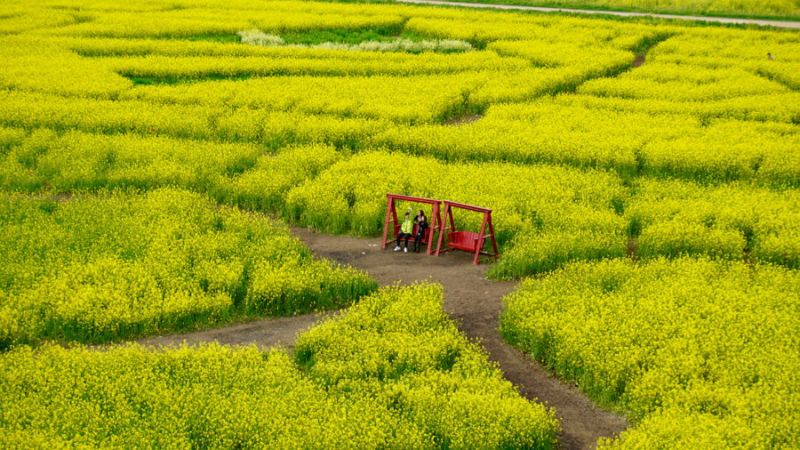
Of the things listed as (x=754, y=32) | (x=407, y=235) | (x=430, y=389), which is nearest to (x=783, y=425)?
(x=430, y=389)

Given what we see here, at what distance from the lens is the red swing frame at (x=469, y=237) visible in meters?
19.0

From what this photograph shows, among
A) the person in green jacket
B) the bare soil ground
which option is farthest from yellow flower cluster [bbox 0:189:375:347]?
the bare soil ground

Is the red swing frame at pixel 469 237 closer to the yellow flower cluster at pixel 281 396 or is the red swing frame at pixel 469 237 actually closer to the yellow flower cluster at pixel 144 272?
the yellow flower cluster at pixel 144 272

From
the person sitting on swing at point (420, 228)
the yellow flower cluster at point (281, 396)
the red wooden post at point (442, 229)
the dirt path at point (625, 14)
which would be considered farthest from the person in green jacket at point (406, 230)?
the dirt path at point (625, 14)

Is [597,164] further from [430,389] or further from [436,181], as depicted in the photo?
[430,389]

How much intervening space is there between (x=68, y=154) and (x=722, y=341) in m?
17.8

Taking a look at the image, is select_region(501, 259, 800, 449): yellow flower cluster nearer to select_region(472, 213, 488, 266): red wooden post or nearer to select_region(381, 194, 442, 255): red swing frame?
select_region(472, 213, 488, 266): red wooden post

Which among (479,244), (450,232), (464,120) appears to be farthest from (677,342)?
(464,120)

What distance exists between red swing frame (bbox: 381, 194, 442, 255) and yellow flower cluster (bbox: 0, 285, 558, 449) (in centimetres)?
476

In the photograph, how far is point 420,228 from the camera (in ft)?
64.2

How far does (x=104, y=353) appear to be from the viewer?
14.3 meters

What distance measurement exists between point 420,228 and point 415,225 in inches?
7.4

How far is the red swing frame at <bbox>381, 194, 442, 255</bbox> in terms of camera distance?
19.6 metres

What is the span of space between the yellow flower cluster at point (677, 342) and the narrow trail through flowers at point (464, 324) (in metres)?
0.31
